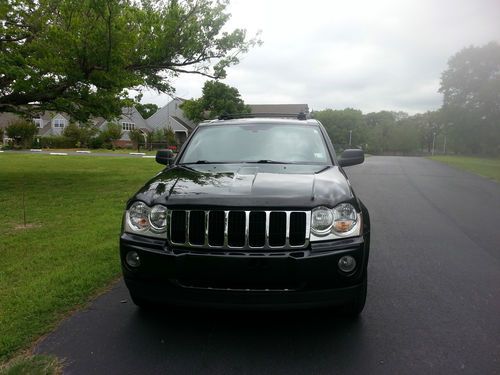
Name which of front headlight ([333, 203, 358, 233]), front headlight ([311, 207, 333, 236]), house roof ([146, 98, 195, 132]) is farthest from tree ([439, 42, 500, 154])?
front headlight ([311, 207, 333, 236])

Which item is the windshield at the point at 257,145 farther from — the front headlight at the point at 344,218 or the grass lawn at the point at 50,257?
the grass lawn at the point at 50,257

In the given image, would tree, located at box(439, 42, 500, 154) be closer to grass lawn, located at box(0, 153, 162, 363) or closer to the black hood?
grass lawn, located at box(0, 153, 162, 363)

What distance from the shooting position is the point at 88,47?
11680 millimetres

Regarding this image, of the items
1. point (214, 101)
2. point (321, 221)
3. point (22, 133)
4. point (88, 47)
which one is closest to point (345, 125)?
point (214, 101)

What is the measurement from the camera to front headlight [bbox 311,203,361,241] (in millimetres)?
3189

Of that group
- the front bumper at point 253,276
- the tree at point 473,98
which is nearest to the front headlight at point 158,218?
the front bumper at point 253,276

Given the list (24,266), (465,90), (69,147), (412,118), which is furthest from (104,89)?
(412,118)

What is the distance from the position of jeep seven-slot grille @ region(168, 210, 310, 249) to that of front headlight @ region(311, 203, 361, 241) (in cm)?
7

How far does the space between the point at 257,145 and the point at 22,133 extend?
52.9m

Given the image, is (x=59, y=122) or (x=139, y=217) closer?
(x=139, y=217)

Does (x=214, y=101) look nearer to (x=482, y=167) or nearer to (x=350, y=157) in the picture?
(x=482, y=167)

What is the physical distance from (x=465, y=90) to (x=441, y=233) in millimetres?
62590

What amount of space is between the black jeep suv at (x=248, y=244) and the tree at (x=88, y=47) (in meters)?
9.52

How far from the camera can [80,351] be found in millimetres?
3197
